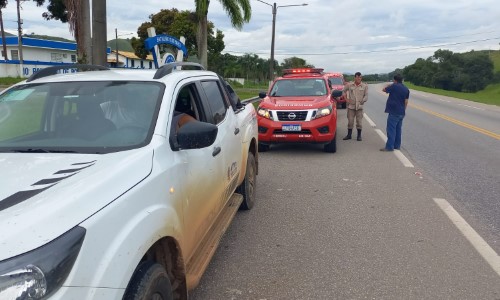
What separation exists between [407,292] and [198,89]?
2516 mm

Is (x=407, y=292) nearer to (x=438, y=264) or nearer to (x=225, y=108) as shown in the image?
(x=438, y=264)

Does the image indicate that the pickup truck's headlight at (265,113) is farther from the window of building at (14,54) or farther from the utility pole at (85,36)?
the window of building at (14,54)

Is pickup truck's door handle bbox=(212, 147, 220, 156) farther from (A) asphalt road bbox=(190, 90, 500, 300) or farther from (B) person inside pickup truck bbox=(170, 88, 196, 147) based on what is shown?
(A) asphalt road bbox=(190, 90, 500, 300)

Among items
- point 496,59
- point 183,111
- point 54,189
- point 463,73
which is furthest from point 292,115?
point 496,59

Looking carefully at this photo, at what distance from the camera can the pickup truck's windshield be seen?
2932mm

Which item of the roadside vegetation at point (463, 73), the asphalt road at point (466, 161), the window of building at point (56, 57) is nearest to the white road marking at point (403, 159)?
the asphalt road at point (466, 161)

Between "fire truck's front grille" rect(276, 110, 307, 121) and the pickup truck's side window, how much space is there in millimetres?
4658

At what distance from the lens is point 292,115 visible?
9492 millimetres

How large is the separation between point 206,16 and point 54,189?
51.8 feet

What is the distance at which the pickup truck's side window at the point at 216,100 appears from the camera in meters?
4.32

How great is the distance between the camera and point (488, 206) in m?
5.97

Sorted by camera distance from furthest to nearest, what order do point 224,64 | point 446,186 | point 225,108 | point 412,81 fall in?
point 412,81 < point 224,64 < point 446,186 < point 225,108

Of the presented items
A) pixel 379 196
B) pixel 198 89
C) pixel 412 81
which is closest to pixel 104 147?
Result: pixel 198 89

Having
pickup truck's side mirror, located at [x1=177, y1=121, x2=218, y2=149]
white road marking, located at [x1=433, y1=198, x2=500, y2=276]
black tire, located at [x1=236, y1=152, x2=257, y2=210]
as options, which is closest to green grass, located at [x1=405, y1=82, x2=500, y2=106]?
white road marking, located at [x1=433, y1=198, x2=500, y2=276]
